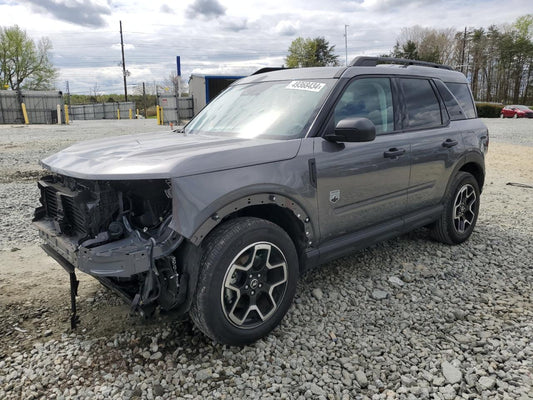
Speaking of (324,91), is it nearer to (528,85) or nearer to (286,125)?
(286,125)

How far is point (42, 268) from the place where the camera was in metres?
4.05

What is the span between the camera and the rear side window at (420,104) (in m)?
3.95

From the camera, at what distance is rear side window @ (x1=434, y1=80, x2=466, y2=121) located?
4.43m

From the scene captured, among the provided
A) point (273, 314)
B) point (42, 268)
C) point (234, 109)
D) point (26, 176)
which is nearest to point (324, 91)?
point (234, 109)

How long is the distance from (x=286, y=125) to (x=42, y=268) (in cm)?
277

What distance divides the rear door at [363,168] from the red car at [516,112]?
39.8 metres

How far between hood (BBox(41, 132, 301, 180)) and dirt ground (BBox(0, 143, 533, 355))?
3.10 ft

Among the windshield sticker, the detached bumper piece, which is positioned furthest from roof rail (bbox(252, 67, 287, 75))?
Result: the detached bumper piece

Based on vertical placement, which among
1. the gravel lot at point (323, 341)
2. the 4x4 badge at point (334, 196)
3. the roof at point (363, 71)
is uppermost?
the roof at point (363, 71)

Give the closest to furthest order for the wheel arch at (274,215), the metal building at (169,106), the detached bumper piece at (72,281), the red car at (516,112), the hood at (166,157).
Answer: the hood at (166,157)
the wheel arch at (274,215)
the detached bumper piece at (72,281)
the metal building at (169,106)
the red car at (516,112)

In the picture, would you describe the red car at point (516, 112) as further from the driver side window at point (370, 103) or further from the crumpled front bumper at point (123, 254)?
the crumpled front bumper at point (123, 254)

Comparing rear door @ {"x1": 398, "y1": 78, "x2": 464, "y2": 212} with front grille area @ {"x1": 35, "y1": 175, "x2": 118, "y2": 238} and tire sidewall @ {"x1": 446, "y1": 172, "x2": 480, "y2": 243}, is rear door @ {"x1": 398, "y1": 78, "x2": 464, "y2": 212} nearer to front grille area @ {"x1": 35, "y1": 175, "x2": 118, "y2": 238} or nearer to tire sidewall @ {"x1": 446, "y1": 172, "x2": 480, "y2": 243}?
tire sidewall @ {"x1": 446, "y1": 172, "x2": 480, "y2": 243}

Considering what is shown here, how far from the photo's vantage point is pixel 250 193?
2.67 metres

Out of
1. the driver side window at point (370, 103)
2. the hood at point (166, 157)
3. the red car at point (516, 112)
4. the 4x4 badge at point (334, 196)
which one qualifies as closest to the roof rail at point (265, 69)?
the driver side window at point (370, 103)
